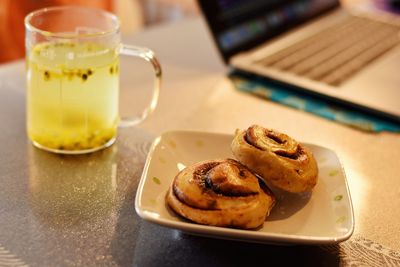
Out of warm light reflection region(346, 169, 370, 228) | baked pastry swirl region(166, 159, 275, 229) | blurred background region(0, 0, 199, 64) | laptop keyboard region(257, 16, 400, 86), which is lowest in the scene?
blurred background region(0, 0, 199, 64)

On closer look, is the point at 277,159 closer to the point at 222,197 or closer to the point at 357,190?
the point at 222,197

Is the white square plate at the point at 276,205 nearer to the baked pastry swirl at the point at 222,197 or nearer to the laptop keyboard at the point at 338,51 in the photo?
the baked pastry swirl at the point at 222,197

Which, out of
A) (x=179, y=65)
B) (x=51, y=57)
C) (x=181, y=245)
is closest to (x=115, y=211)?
(x=181, y=245)

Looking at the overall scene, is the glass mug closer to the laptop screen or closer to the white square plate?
the white square plate

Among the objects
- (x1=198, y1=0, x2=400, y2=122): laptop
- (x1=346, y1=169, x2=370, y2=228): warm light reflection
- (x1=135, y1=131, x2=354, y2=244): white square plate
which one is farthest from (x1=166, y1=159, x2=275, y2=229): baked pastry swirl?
(x1=198, y1=0, x2=400, y2=122): laptop

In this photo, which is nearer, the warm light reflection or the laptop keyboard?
the warm light reflection

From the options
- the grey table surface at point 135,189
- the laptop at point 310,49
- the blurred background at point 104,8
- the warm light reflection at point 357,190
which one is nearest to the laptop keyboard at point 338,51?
the laptop at point 310,49

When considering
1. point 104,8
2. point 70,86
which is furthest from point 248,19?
point 104,8
